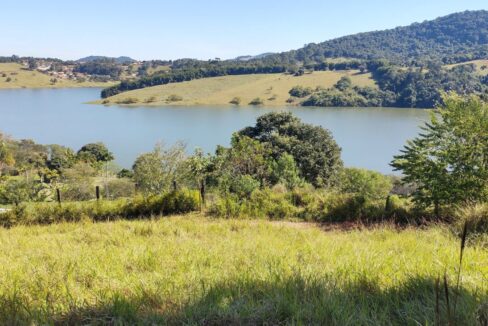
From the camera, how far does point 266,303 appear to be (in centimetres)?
217

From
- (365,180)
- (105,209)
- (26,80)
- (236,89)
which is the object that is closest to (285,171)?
(365,180)

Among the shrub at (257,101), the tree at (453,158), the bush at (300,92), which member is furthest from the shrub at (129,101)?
the tree at (453,158)

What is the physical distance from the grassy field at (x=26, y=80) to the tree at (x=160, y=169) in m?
157

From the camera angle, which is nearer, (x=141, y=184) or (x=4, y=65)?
(x=141, y=184)

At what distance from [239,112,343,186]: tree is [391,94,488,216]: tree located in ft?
58.2

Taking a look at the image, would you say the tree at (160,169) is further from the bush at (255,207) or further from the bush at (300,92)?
the bush at (300,92)

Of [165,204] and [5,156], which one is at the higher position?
[165,204]

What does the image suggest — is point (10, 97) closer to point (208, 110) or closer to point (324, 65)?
point (208, 110)

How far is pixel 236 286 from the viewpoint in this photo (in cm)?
253

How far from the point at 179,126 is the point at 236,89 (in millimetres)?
47474

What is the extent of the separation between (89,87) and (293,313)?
7524 inches

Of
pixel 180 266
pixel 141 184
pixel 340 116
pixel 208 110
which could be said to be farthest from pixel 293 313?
pixel 208 110

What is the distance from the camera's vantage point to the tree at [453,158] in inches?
334

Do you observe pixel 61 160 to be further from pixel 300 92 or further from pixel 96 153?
pixel 300 92
